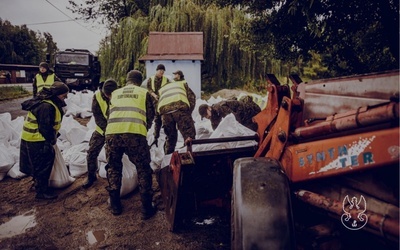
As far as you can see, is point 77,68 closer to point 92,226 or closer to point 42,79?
point 42,79

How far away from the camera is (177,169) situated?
109 inches

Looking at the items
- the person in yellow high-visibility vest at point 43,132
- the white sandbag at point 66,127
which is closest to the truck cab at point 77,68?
the white sandbag at point 66,127

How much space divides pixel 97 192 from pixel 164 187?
1265mm

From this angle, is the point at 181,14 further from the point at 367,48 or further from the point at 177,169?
the point at 177,169

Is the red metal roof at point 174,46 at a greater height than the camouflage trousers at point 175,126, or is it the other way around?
the red metal roof at point 174,46

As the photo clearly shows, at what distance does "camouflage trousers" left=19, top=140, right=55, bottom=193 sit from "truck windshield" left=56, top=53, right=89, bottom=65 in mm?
13168

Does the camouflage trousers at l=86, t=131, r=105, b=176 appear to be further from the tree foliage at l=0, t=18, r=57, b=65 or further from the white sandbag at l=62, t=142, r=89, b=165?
the tree foliage at l=0, t=18, r=57, b=65

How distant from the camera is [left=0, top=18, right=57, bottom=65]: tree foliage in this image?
2283 centimetres

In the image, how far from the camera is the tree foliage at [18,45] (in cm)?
2283

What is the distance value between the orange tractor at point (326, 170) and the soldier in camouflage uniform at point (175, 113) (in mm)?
2561

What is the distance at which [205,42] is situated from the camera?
13945mm

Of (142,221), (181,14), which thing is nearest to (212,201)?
(142,221)

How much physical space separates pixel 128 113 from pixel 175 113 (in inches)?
60.1

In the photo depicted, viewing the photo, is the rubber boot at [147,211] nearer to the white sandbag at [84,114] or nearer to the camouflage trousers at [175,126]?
the camouflage trousers at [175,126]
